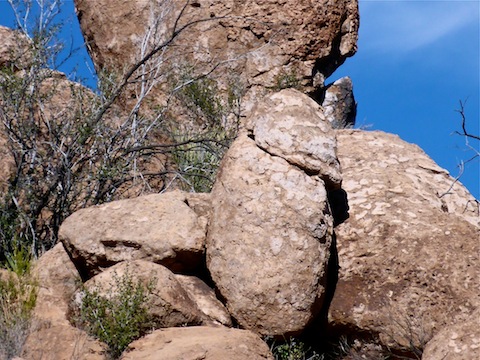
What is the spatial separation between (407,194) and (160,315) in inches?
113

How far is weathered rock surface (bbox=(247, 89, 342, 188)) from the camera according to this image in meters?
8.70

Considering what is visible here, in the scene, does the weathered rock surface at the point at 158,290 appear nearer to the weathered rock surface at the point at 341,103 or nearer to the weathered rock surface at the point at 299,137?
the weathered rock surface at the point at 299,137

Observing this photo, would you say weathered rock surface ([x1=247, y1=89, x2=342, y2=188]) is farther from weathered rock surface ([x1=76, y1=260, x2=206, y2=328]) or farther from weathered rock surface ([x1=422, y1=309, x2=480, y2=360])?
weathered rock surface ([x1=422, y1=309, x2=480, y2=360])

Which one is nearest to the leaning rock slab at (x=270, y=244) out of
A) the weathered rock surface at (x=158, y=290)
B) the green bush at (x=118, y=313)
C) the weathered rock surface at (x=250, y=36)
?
the weathered rock surface at (x=158, y=290)

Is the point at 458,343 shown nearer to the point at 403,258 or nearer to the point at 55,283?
the point at 403,258

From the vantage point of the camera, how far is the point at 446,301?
27.7ft

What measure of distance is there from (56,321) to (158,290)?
0.93 meters

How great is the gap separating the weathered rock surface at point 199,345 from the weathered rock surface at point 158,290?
189 millimetres

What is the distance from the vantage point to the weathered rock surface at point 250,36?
14.5m

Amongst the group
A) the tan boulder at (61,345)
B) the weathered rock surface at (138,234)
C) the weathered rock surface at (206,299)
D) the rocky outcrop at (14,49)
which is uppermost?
the rocky outcrop at (14,49)

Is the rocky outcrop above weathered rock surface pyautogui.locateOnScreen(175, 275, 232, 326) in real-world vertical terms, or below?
above

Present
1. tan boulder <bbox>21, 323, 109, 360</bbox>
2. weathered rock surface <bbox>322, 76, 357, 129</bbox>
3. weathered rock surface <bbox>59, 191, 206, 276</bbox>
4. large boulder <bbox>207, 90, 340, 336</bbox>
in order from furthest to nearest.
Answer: weathered rock surface <bbox>322, 76, 357, 129</bbox>
weathered rock surface <bbox>59, 191, 206, 276</bbox>
large boulder <bbox>207, 90, 340, 336</bbox>
tan boulder <bbox>21, 323, 109, 360</bbox>

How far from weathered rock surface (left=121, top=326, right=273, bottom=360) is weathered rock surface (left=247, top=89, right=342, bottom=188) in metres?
1.75

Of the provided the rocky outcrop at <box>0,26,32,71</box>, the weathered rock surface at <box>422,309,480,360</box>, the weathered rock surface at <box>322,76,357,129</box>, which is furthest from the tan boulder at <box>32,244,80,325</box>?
the weathered rock surface at <box>322,76,357,129</box>
